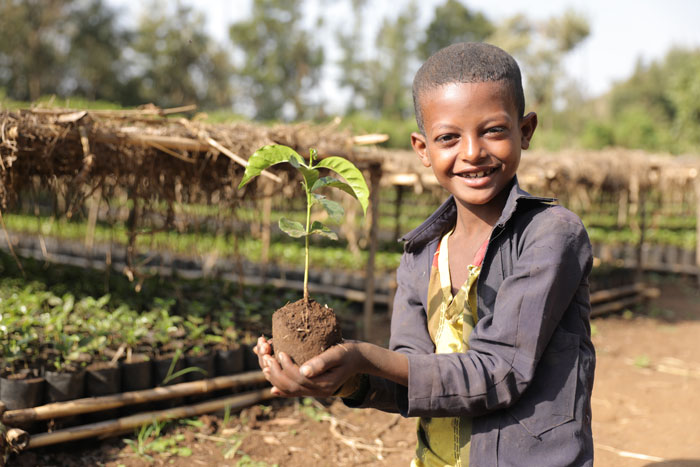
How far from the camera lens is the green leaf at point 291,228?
4.23ft

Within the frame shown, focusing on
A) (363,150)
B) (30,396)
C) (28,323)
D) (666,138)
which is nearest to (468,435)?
(30,396)

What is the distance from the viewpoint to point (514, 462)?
1.16 m

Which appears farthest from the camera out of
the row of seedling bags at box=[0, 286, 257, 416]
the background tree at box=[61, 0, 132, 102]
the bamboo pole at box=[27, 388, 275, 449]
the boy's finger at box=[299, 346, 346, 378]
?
the background tree at box=[61, 0, 132, 102]

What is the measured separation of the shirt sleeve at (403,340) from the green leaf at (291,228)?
0.32 metres

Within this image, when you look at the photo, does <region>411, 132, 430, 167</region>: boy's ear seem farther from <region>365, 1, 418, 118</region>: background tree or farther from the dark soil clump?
<region>365, 1, 418, 118</region>: background tree

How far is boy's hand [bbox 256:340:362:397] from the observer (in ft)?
3.43

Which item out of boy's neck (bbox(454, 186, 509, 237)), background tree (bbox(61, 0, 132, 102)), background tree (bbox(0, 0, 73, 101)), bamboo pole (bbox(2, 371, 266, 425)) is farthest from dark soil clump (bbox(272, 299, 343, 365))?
background tree (bbox(61, 0, 132, 102))

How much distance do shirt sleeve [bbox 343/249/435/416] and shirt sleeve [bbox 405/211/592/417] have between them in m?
0.15

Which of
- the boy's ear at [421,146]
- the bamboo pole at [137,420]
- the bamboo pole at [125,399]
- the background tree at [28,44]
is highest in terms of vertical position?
the background tree at [28,44]

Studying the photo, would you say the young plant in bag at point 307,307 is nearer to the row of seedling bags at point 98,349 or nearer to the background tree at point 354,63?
the row of seedling bags at point 98,349

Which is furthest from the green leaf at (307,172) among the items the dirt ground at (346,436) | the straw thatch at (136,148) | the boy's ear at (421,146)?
the dirt ground at (346,436)

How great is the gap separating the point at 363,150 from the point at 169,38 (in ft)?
88.5

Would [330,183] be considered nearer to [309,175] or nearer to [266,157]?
[309,175]

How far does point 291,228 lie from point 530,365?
0.60 metres
